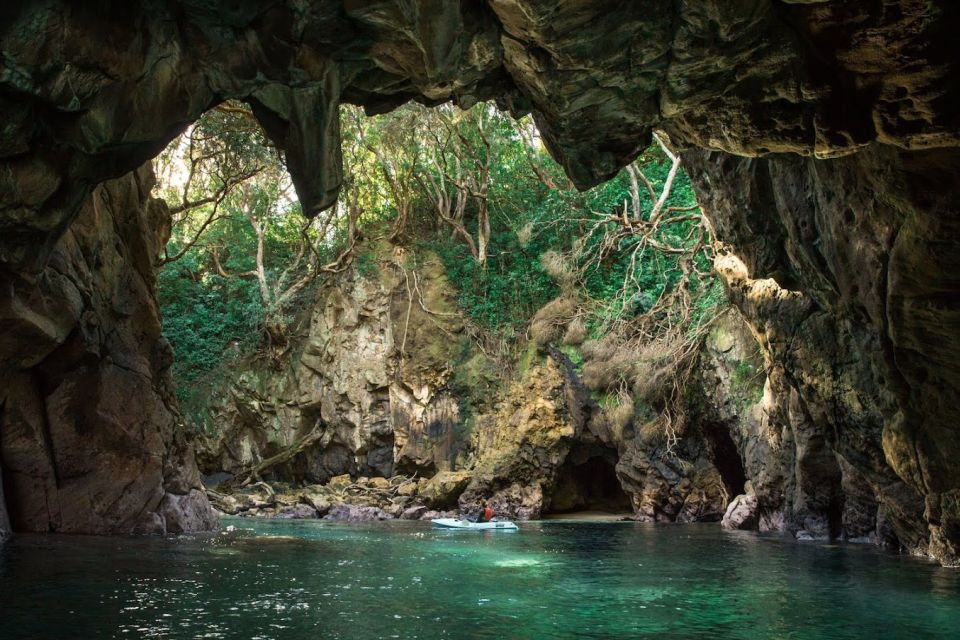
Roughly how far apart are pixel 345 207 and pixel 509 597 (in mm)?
21276

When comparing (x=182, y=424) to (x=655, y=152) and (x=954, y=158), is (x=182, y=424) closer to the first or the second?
(x=954, y=158)

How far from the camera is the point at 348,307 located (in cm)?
2825

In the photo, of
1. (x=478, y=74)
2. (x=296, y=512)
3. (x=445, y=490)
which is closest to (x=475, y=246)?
(x=445, y=490)

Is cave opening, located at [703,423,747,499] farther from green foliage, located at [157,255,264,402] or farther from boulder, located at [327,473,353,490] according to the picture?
green foliage, located at [157,255,264,402]

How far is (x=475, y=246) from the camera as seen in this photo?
29.4 meters

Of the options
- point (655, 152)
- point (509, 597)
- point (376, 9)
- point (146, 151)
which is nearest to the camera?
point (376, 9)

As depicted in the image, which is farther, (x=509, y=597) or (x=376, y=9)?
(x=509, y=597)

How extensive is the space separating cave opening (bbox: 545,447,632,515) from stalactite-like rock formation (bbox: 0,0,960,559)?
1514 cm

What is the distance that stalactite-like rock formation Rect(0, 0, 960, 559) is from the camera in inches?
281

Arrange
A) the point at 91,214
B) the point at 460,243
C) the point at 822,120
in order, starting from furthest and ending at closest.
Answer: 1. the point at 460,243
2. the point at 91,214
3. the point at 822,120

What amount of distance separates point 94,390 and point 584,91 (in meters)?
10.7

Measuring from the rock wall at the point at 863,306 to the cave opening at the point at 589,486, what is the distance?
9487 millimetres

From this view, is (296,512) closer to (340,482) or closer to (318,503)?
(318,503)

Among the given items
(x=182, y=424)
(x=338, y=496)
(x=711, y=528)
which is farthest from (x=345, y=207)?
(x=711, y=528)
